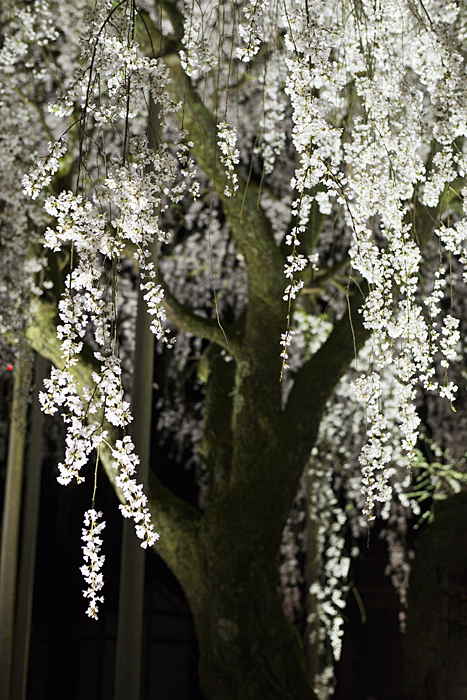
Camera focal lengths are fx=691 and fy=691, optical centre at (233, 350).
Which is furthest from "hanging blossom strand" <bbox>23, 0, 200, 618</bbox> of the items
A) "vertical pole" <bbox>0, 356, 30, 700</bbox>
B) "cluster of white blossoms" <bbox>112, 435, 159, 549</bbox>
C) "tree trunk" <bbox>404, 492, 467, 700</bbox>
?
"vertical pole" <bbox>0, 356, 30, 700</bbox>

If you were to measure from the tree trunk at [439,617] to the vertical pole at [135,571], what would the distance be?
1.93 m

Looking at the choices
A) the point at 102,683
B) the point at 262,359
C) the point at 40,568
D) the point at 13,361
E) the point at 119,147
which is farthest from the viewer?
the point at 40,568

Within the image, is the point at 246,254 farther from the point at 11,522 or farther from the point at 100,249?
the point at 11,522

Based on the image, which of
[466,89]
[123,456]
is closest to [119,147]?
[466,89]

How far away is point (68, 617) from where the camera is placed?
29.2ft

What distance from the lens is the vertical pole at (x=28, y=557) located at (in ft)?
20.0

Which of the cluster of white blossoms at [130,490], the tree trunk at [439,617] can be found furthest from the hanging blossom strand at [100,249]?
the tree trunk at [439,617]

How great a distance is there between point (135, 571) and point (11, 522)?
3140mm

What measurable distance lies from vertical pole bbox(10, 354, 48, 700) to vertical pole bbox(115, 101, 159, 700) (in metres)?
2.54

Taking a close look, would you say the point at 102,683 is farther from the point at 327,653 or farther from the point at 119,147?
the point at 119,147

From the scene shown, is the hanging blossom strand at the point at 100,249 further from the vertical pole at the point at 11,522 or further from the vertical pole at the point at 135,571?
the vertical pole at the point at 11,522

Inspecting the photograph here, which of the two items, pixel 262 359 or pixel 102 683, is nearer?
pixel 262 359

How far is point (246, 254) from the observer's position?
4.14 metres

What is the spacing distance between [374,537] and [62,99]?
7870 mm
